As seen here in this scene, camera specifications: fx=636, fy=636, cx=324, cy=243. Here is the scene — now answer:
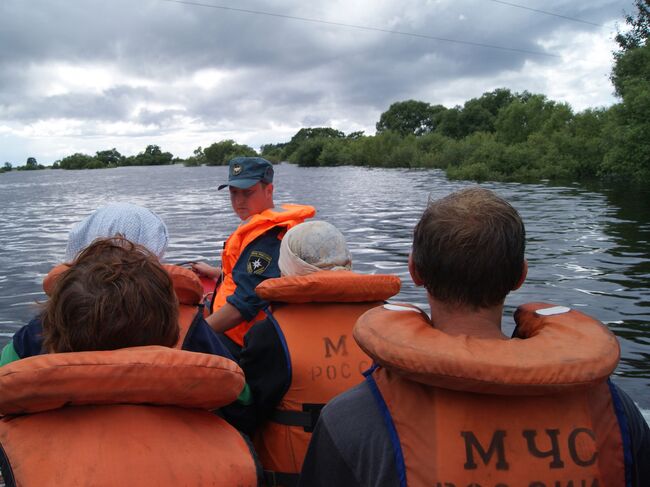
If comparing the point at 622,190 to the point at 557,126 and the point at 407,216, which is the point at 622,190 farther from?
the point at 557,126

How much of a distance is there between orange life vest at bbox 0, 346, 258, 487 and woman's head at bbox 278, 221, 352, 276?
1.02 m

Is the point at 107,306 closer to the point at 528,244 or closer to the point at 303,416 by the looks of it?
the point at 303,416

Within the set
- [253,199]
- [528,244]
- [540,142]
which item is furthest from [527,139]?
[253,199]

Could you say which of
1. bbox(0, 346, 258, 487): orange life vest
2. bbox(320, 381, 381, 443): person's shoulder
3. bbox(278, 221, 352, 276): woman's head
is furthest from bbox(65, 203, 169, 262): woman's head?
bbox(320, 381, 381, 443): person's shoulder

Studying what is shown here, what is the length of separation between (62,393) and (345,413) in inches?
25.8

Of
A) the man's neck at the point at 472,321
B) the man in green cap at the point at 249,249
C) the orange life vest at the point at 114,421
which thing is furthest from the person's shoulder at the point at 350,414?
the man in green cap at the point at 249,249

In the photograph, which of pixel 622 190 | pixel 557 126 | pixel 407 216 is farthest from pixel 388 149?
pixel 407 216

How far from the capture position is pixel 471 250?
135cm

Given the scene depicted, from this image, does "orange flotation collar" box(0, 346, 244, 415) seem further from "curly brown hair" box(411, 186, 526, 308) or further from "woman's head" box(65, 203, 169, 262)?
"woman's head" box(65, 203, 169, 262)

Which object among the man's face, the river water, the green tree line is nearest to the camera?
the man's face

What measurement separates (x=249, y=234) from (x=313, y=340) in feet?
4.13

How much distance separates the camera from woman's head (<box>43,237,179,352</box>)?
5.29 ft

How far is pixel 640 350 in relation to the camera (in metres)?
6.00

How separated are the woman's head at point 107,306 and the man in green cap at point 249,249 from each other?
1.63 metres
